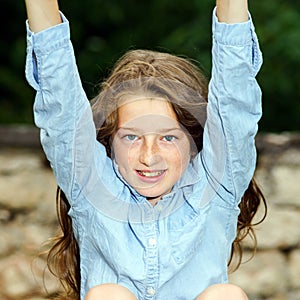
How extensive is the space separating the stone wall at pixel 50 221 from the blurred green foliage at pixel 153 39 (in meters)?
0.81

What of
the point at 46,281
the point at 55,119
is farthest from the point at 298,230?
the point at 55,119

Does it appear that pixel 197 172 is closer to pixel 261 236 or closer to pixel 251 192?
pixel 251 192

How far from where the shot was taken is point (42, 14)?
2404mm

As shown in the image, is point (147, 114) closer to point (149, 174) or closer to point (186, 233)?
point (149, 174)

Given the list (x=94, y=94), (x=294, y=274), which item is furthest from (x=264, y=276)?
(x=94, y=94)

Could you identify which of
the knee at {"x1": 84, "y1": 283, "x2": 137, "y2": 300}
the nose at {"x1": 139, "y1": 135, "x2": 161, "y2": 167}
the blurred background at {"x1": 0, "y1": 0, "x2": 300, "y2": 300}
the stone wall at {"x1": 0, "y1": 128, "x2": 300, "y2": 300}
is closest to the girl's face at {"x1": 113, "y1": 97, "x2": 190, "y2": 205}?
the nose at {"x1": 139, "y1": 135, "x2": 161, "y2": 167}

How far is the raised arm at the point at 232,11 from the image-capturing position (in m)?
2.41

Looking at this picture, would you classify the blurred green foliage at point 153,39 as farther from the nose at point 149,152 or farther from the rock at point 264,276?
the nose at point 149,152

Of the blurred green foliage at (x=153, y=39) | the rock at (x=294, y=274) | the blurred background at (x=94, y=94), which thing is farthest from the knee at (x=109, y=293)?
the blurred green foliage at (x=153, y=39)

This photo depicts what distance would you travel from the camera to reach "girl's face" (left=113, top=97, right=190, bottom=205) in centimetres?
254

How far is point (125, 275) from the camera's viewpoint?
2.59 m

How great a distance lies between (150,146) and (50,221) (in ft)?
5.86

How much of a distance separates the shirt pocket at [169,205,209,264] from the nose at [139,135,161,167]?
0.54ft

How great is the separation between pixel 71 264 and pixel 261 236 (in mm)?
1485
